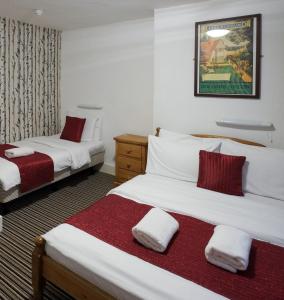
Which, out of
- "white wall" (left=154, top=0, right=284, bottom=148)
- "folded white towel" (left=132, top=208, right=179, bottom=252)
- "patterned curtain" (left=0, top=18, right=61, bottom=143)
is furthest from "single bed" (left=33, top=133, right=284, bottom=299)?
"patterned curtain" (left=0, top=18, right=61, bottom=143)

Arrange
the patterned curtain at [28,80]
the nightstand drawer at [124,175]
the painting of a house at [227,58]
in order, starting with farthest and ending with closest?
the patterned curtain at [28,80], the nightstand drawer at [124,175], the painting of a house at [227,58]

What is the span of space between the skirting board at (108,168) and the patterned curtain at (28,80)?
126 cm

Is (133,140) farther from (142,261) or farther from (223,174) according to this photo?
(142,261)

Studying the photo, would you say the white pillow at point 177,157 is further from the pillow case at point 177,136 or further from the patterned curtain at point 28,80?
the patterned curtain at point 28,80

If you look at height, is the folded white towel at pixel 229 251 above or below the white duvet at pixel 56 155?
below

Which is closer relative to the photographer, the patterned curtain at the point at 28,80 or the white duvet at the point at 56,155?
the white duvet at the point at 56,155

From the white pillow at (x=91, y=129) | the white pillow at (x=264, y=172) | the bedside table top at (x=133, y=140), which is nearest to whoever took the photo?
the white pillow at (x=264, y=172)

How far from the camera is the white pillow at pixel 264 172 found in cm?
229

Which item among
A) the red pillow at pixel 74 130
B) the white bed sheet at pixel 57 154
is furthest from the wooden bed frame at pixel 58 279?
the red pillow at pixel 74 130

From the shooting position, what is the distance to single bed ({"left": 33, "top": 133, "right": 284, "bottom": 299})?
130 cm

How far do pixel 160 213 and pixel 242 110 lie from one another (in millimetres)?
1657

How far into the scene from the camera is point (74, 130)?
4.17 m

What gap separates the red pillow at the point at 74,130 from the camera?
164 inches

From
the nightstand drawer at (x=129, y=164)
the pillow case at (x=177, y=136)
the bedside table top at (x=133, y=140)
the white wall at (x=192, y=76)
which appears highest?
the white wall at (x=192, y=76)
